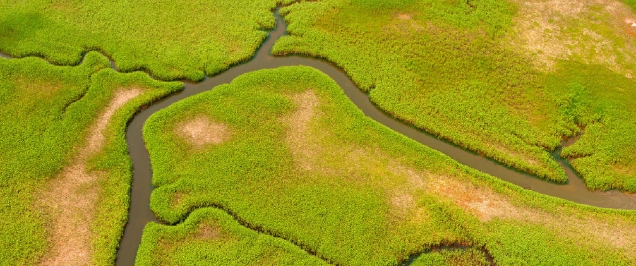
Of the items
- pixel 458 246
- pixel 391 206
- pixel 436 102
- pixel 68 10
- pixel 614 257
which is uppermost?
pixel 68 10

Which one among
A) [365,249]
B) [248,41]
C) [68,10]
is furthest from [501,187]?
[68,10]

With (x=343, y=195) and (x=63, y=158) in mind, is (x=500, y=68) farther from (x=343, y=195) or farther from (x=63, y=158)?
(x=63, y=158)

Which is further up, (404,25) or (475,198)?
(404,25)

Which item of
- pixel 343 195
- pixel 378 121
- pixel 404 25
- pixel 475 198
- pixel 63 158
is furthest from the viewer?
pixel 404 25

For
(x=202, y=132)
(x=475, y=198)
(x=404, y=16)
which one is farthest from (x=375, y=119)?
(x=404, y=16)

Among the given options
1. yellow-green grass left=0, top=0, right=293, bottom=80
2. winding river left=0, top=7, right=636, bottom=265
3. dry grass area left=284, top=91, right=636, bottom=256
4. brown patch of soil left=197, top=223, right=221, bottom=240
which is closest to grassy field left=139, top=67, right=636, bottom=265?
dry grass area left=284, top=91, right=636, bottom=256

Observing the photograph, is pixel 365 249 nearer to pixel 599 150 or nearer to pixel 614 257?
pixel 614 257
